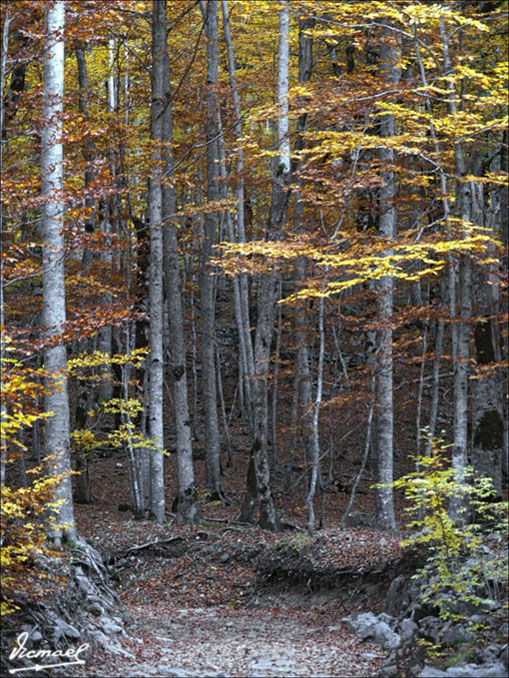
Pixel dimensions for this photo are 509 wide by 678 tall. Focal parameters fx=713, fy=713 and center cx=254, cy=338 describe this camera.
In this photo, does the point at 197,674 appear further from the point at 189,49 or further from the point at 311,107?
the point at 189,49

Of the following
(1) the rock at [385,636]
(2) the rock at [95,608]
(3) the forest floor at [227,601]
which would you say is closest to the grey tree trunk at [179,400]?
(3) the forest floor at [227,601]

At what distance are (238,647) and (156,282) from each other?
7358mm

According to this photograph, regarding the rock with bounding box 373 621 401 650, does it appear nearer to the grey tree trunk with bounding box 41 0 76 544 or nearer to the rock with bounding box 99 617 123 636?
the rock with bounding box 99 617 123 636

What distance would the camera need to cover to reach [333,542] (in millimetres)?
10750

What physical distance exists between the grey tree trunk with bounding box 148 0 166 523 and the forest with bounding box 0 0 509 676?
0.06 m

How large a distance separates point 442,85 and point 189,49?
853 centimetres

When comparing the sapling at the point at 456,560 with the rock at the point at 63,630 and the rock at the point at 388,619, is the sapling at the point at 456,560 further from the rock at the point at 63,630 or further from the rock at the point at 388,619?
the rock at the point at 63,630

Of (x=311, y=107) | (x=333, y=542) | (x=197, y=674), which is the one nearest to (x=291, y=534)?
(x=333, y=542)

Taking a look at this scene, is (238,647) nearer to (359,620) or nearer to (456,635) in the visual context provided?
(359,620)

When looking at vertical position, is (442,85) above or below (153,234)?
above

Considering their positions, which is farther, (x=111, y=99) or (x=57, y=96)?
(x=111, y=99)

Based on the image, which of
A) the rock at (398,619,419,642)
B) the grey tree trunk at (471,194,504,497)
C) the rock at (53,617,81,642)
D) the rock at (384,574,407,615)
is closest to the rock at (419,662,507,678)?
the rock at (398,619,419,642)

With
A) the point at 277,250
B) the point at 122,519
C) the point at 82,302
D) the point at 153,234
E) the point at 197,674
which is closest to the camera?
the point at 197,674

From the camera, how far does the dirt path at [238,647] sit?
6863 millimetres
